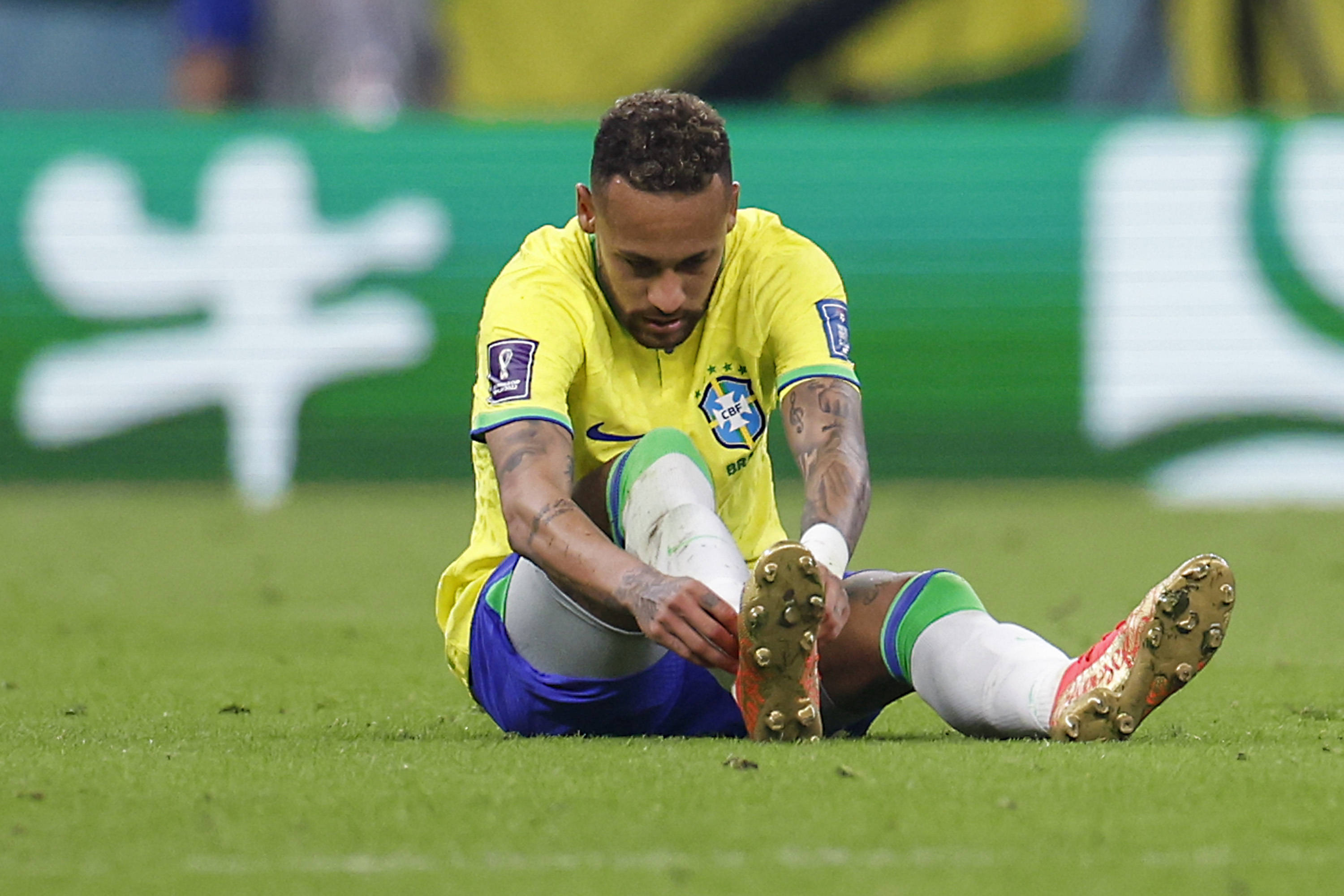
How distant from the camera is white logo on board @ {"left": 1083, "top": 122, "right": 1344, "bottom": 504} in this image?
1098cm

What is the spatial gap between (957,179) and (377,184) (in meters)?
2.92

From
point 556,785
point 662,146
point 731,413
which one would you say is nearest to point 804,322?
point 731,413

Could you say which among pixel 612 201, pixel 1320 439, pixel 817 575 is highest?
pixel 612 201

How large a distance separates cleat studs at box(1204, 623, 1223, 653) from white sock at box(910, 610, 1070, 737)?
309 millimetres

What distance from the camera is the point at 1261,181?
11.1 metres

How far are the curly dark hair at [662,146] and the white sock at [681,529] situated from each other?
515 millimetres

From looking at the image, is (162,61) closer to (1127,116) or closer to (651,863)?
(1127,116)

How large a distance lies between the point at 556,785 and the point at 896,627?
819 mm

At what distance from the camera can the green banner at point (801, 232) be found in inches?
435

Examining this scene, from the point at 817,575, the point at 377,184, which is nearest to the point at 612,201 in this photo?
the point at 817,575

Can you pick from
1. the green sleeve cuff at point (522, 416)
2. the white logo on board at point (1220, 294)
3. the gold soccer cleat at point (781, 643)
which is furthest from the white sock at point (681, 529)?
the white logo on board at point (1220, 294)

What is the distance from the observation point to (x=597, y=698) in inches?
171

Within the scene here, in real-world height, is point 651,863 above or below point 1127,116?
below

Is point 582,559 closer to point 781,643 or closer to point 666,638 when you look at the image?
point 666,638
